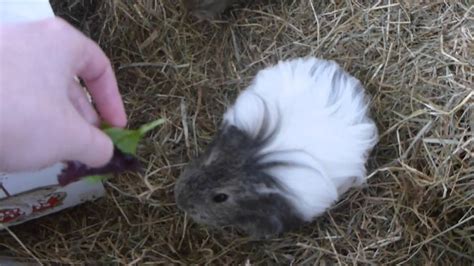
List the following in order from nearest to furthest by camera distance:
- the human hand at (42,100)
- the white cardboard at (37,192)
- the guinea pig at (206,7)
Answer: the human hand at (42,100)
the white cardboard at (37,192)
the guinea pig at (206,7)

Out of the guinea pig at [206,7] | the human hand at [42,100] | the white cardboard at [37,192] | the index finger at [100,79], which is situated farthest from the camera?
the guinea pig at [206,7]

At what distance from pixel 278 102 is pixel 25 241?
2.55 feet

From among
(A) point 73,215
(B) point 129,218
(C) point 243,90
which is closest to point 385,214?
(C) point 243,90

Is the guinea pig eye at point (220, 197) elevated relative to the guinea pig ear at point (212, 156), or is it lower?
lower

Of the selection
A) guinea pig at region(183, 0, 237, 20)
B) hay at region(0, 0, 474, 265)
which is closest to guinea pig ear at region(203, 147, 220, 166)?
hay at region(0, 0, 474, 265)

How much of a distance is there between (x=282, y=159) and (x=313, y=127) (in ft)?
0.37

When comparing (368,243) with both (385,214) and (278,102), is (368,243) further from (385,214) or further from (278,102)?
(278,102)

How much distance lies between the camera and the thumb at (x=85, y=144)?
4.02ft

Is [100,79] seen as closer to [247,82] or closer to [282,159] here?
[282,159]

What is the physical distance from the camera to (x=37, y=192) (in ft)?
6.07

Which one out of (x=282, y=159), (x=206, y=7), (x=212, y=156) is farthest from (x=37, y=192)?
(x=206, y=7)

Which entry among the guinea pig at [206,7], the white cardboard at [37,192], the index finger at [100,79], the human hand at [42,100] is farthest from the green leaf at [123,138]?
the guinea pig at [206,7]

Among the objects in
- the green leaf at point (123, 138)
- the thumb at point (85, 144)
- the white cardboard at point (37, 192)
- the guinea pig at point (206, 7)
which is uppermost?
the thumb at point (85, 144)

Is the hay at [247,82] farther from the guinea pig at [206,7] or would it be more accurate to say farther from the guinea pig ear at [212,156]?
the guinea pig ear at [212,156]
